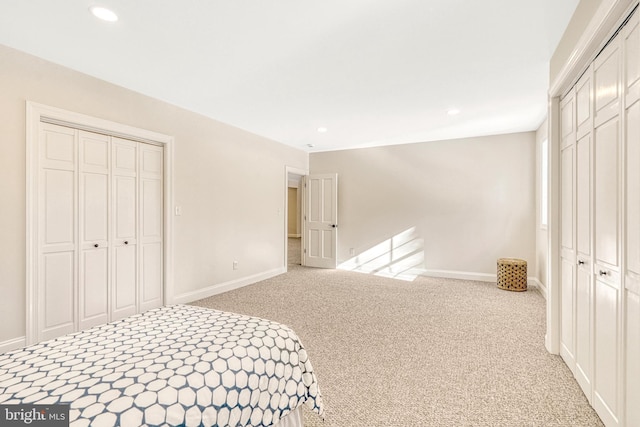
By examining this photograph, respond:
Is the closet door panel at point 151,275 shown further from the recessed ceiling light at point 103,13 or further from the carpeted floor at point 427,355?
the recessed ceiling light at point 103,13

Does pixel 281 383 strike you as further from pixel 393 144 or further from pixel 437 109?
pixel 393 144

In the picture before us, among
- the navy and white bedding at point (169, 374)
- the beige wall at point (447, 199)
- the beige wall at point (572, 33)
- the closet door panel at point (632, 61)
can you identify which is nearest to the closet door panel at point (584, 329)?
the closet door panel at point (632, 61)

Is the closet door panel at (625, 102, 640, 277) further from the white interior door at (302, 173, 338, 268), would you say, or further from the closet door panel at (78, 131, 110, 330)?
the white interior door at (302, 173, 338, 268)

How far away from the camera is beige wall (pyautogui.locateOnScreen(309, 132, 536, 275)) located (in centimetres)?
504

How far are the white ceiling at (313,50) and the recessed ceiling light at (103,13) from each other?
0.14 ft

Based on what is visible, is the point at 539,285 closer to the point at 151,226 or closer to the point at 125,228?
the point at 151,226

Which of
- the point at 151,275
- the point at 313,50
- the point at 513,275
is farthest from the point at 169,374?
the point at 513,275

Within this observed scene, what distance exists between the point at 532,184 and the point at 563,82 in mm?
3126

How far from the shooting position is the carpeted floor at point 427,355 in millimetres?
1832

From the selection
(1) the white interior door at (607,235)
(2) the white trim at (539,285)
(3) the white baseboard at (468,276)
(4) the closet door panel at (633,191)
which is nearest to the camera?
(4) the closet door panel at (633,191)

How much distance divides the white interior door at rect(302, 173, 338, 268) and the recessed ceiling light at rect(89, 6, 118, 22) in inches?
183

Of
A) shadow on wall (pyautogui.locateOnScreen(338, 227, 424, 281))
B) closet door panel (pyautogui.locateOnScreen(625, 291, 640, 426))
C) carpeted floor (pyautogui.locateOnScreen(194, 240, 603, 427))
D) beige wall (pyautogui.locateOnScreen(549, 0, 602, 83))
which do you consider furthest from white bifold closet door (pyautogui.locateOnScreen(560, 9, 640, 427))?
shadow on wall (pyautogui.locateOnScreen(338, 227, 424, 281))

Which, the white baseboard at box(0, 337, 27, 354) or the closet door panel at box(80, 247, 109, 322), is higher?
the closet door panel at box(80, 247, 109, 322)

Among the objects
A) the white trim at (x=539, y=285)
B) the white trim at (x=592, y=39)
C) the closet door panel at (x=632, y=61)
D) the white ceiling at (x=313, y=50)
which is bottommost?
the white trim at (x=539, y=285)
